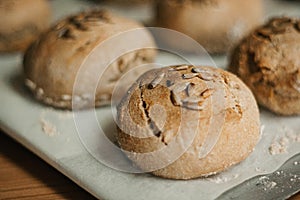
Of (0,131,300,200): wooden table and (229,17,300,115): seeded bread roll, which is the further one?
(229,17,300,115): seeded bread roll

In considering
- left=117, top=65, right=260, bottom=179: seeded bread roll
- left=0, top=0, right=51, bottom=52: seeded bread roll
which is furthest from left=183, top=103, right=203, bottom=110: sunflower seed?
left=0, top=0, right=51, bottom=52: seeded bread roll

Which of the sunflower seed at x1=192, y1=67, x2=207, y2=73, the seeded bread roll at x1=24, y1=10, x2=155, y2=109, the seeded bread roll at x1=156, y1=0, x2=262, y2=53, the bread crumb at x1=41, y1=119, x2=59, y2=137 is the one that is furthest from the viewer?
the seeded bread roll at x1=156, y1=0, x2=262, y2=53

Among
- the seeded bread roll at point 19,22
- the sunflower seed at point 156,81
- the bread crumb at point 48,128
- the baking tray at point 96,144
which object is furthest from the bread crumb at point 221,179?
the seeded bread roll at point 19,22

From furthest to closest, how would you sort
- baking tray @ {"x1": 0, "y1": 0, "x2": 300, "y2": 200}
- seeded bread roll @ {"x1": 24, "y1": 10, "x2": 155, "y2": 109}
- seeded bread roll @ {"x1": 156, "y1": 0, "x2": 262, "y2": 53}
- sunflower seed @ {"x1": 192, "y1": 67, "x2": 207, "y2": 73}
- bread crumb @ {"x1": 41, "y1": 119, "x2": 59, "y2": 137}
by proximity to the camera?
seeded bread roll @ {"x1": 156, "y1": 0, "x2": 262, "y2": 53} → seeded bread roll @ {"x1": 24, "y1": 10, "x2": 155, "y2": 109} → bread crumb @ {"x1": 41, "y1": 119, "x2": 59, "y2": 137} → sunflower seed @ {"x1": 192, "y1": 67, "x2": 207, "y2": 73} → baking tray @ {"x1": 0, "y1": 0, "x2": 300, "y2": 200}

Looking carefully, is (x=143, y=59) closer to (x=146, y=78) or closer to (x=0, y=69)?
(x=146, y=78)

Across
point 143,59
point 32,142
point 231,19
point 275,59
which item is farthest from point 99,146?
point 231,19

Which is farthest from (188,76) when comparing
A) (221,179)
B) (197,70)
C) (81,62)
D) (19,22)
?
(19,22)

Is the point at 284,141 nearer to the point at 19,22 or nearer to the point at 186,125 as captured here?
the point at 186,125

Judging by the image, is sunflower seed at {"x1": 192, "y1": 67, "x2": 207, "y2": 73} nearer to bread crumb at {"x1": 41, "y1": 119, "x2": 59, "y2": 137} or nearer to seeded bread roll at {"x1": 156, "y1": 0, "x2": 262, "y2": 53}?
bread crumb at {"x1": 41, "y1": 119, "x2": 59, "y2": 137}
